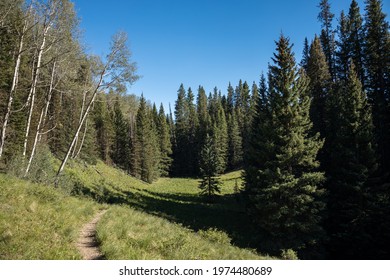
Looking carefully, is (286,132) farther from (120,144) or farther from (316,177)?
(120,144)

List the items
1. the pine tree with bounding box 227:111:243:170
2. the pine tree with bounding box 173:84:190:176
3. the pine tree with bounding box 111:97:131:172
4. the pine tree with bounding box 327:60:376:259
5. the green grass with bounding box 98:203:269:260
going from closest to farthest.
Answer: the green grass with bounding box 98:203:269:260 → the pine tree with bounding box 327:60:376:259 → the pine tree with bounding box 111:97:131:172 → the pine tree with bounding box 227:111:243:170 → the pine tree with bounding box 173:84:190:176

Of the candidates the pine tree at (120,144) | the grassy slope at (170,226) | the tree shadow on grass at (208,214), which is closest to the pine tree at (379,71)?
the tree shadow on grass at (208,214)

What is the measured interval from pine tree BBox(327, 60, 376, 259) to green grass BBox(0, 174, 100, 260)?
19.0 metres

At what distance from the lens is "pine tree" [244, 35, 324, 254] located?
18.9 m

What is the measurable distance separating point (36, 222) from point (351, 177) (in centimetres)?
2161

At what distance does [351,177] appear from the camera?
20844 mm

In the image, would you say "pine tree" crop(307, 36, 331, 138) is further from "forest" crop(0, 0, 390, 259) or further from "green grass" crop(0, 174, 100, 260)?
"green grass" crop(0, 174, 100, 260)

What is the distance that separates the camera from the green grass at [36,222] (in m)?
6.65

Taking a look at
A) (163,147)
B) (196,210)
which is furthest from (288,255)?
(163,147)

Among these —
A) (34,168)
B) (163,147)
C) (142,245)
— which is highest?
(163,147)

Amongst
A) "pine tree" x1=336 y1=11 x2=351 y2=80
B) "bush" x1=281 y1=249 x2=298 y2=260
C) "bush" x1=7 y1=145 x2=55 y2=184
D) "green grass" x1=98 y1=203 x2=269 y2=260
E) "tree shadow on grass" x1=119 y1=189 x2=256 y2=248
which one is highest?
"pine tree" x1=336 y1=11 x2=351 y2=80

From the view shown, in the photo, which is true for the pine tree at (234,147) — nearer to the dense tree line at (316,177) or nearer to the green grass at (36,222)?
the dense tree line at (316,177)

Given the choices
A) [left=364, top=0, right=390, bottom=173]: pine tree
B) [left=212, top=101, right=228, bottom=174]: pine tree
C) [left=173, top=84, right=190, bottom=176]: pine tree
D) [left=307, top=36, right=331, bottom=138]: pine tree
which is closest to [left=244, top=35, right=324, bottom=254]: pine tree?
[left=364, top=0, right=390, bottom=173]: pine tree
